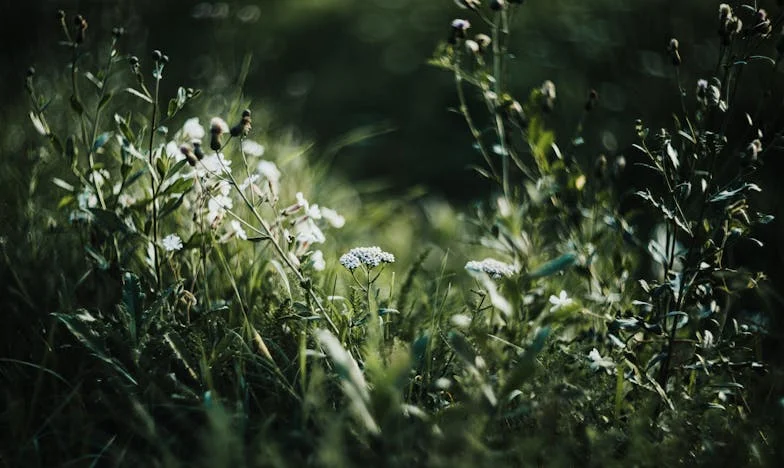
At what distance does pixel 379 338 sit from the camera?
63.2 inches

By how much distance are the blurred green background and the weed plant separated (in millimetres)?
1394

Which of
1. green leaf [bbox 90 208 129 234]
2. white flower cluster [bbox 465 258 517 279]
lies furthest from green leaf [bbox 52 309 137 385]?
white flower cluster [bbox 465 258 517 279]

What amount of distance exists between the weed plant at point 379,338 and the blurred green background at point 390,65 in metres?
1.39

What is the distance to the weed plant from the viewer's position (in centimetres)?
139

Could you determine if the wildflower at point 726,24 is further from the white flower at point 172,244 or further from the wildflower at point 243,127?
the white flower at point 172,244

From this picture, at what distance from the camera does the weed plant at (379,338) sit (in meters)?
1.39

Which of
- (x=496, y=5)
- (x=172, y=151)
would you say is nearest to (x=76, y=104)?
(x=172, y=151)

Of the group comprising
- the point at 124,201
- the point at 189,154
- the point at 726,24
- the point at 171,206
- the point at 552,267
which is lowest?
the point at 124,201

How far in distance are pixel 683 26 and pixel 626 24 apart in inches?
13.7

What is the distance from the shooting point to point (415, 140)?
419cm

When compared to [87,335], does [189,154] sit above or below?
above

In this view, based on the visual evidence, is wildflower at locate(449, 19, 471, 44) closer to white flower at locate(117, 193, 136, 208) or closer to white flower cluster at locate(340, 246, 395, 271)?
white flower cluster at locate(340, 246, 395, 271)

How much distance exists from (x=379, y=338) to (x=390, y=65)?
3.45m

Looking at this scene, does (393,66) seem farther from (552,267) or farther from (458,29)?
(552,267)
